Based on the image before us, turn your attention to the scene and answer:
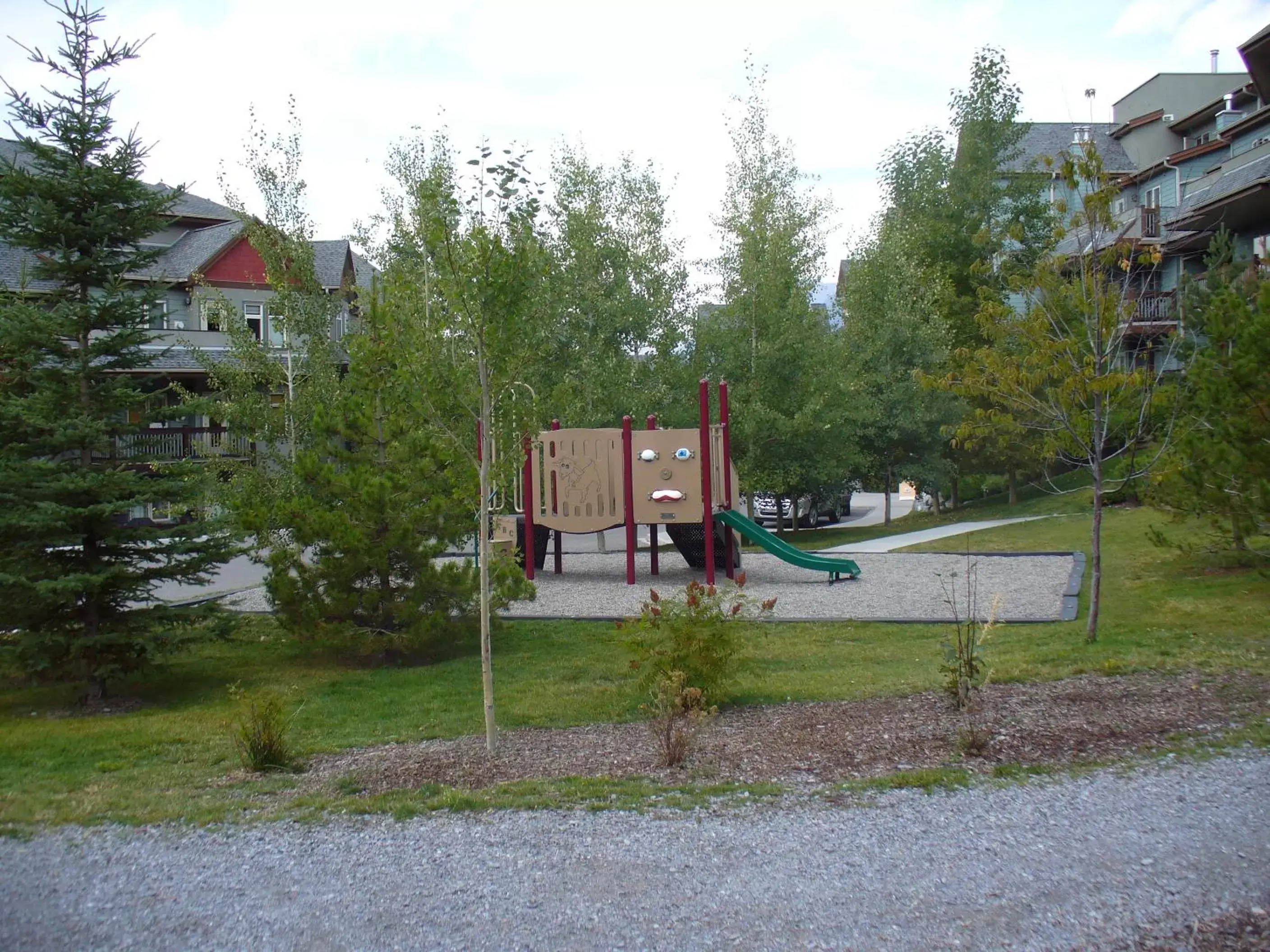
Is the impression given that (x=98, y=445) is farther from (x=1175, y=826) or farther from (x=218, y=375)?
(x=218, y=375)

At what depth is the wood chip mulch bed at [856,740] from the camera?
5.87 metres

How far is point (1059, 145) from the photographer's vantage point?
40.5 metres

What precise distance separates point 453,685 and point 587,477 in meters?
6.53

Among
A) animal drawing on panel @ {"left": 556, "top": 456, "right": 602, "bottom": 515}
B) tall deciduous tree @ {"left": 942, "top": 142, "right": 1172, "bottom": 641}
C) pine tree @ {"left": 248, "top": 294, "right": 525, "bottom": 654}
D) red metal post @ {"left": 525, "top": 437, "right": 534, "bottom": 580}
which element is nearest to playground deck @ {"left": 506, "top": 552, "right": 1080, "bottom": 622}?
red metal post @ {"left": 525, "top": 437, "right": 534, "bottom": 580}

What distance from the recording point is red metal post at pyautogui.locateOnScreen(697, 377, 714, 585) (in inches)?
591

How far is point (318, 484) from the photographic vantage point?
10.6m

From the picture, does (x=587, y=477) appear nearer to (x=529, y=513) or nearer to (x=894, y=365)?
(x=529, y=513)

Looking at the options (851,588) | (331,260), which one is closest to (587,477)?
(851,588)

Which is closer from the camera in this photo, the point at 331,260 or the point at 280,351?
the point at 280,351

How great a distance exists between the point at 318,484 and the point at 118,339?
2.37 metres

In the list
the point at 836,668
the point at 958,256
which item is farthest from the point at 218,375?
the point at 958,256

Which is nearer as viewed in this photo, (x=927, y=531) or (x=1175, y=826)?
(x=1175, y=826)

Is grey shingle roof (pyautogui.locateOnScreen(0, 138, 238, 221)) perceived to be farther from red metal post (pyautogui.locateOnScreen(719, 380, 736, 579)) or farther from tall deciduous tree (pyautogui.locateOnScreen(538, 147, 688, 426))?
red metal post (pyautogui.locateOnScreen(719, 380, 736, 579))

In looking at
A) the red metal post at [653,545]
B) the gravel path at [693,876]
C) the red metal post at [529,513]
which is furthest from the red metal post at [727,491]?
the gravel path at [693,876]
